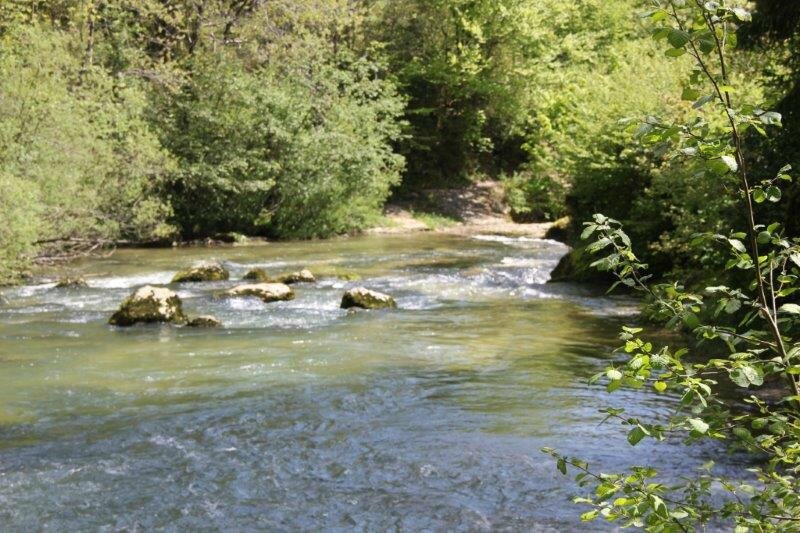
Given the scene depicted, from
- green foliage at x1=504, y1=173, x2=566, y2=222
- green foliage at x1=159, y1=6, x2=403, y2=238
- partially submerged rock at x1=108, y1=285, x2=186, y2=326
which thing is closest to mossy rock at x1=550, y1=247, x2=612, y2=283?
partially submerged rock at x1=108, y1=285, x2=186, y2=326

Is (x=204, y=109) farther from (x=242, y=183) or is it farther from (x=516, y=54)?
(x=516, y=54)

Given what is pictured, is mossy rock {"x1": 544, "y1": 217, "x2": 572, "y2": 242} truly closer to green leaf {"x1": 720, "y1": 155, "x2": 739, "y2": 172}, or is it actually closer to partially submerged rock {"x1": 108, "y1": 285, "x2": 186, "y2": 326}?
partially submerged rock {"x1": 108, "y1": 285, "x2": 186, "y2": 326}

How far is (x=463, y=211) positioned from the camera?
124 feet

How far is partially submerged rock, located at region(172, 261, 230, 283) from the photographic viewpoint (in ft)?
65.0

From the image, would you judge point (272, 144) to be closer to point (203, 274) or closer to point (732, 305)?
point (203, 274)

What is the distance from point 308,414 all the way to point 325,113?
76.2ft

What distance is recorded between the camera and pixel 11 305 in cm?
1636

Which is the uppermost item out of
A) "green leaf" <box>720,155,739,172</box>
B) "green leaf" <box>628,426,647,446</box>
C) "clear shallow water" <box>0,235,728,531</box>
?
"green leaf" <box>720,155,739,172</box>

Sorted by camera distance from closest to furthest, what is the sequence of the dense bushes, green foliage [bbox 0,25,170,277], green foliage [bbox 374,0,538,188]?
1. green foliage [bbox 0,25,170,277]
2. the dense bushes
3. green foliage [bbox 374,0,538,188]

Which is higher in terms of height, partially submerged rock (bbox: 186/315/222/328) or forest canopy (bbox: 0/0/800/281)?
forest canopy (bbox: 0/0/800/281)

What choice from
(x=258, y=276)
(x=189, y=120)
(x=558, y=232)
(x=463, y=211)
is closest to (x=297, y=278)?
(x=258, y=276)

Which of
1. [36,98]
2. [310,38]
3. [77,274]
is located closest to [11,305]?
[77,274]

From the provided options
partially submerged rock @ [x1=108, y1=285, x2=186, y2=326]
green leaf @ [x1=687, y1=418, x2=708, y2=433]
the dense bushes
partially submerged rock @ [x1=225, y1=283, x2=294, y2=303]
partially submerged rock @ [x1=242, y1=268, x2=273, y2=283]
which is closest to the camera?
green leaf @ [x1=687, y1=418, x2=708, y2=433]

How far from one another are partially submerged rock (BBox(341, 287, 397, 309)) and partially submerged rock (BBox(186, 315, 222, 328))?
8.55ft
